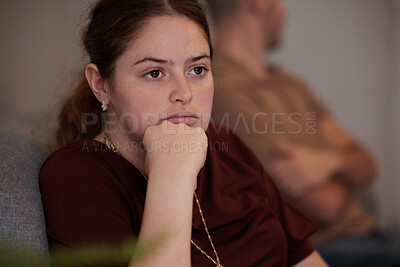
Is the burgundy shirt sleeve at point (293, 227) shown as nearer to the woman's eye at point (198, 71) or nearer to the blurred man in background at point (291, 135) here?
the woman's eye at point (198, 71)

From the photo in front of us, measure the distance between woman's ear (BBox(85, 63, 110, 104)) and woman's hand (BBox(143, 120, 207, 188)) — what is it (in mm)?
167

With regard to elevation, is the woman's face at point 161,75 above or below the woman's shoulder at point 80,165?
above

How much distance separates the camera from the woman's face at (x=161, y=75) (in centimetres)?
94

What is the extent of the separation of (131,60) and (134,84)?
0.05 meters

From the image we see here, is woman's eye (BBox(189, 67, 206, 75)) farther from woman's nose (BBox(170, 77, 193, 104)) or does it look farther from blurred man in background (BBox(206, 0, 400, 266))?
blurred man in background (BBox(206, 0, 400, 266))

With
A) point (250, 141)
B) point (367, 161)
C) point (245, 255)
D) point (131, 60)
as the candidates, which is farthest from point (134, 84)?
point (367, 161)

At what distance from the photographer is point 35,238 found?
817mm

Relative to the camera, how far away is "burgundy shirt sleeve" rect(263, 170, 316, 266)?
1.17 metres

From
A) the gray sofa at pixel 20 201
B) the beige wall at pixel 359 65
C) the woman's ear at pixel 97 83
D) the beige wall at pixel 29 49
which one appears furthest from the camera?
the beige wall at pixel 359 65

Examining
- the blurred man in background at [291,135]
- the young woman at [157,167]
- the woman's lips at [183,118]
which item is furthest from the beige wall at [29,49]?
the woman's lips at [183,118]

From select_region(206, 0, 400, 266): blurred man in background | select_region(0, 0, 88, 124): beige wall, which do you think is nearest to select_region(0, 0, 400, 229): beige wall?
select_region(206, 0, 400, 266): blurred man in background

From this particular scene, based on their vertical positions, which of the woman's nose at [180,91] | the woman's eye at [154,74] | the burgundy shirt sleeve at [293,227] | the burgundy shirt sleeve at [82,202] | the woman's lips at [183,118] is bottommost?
the burgundy shirt sleeve at [293,227]

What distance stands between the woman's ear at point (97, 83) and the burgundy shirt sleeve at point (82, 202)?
147 mm

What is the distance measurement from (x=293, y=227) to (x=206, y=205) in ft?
0.81
